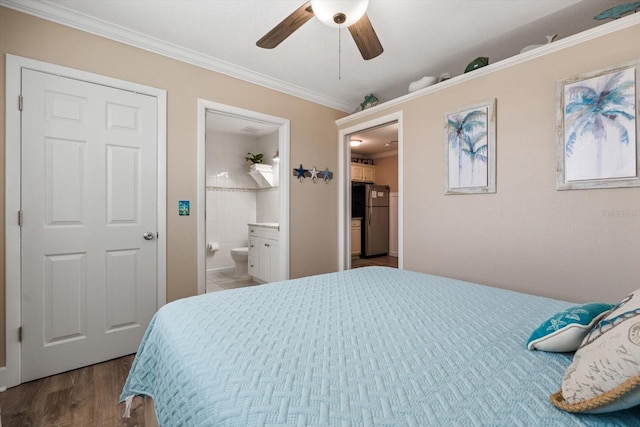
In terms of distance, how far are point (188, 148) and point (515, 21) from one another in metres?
2.82

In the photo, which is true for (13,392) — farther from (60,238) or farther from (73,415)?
(60,238)

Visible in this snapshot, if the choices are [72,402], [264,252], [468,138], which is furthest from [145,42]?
[468,138]

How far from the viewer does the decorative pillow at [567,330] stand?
0.89 m

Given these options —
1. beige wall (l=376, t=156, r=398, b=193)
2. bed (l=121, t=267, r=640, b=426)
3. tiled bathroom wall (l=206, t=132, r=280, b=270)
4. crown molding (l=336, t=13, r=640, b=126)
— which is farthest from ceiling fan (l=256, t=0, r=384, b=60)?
beige wall (l=376, t=156, r=398, b=193)

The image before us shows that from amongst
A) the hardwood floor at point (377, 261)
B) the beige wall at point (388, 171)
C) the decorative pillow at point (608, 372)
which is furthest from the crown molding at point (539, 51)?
the beige wall at point (388, 171)

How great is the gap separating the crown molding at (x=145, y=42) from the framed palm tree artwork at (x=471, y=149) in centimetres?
168

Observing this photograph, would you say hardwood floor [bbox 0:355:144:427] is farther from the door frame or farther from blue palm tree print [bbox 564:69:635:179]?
blue palm tree print [bbox 564:69:635:179]

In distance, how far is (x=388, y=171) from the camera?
23.8 ft

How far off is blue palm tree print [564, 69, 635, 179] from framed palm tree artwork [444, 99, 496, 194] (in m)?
0.51

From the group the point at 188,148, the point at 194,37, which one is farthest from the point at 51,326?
the point at 194,37

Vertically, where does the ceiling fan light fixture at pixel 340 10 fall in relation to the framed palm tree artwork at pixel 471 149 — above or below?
above

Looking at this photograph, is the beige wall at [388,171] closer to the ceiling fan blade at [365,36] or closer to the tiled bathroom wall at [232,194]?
the tiled bathroom wall at [232,194]

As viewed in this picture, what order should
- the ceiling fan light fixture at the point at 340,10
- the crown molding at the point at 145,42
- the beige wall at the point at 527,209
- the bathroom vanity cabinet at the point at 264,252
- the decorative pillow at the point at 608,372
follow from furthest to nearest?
the bathroom vanity cabinet at the point at 264,252 < the crown molding at the point at 145,42 < the beige wall at the point at 527,209 < the ceiling fan light fixture at the point at 340,10 < the decorative pillow at the point at 608,372

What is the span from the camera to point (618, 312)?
2.54 feet
